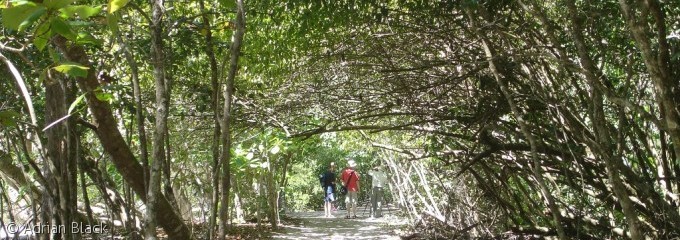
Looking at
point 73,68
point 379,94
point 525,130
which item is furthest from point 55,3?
point 379,94

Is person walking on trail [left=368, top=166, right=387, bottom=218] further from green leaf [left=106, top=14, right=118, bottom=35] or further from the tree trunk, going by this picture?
green leaf [left=106, top=14, right=118, bottom=35]

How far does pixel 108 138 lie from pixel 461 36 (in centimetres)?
294

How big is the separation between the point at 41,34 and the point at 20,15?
0.87ft

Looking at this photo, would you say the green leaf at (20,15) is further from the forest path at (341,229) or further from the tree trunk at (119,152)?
the forest path at (341,229)

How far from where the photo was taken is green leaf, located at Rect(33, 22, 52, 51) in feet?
5.59

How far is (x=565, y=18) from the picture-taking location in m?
4.10

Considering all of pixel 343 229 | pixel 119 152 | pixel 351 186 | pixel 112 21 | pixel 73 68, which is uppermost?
pixel 112 21

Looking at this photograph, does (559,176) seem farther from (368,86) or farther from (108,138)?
(108,138)

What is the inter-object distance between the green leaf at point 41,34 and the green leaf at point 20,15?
0.14 metres

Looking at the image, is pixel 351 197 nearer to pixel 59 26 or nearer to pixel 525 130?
pixel 525 130

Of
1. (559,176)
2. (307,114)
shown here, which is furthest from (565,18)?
(307,114)

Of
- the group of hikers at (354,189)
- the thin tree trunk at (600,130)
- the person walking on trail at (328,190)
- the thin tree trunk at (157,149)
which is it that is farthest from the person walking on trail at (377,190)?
the thin tree trunk at (157,149)

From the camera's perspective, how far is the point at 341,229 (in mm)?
10523

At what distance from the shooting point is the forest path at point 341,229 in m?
9.57
